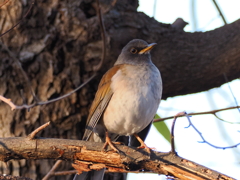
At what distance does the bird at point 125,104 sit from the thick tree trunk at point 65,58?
0.80 metres

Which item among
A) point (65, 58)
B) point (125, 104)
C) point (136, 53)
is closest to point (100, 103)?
point (125, 104)

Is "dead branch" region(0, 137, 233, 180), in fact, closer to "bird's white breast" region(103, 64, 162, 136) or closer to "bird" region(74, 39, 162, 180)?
"bird" region(74, 39, 162, 180)

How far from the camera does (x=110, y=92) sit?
4770mm

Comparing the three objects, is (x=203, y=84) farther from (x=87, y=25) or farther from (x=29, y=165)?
(x=29, y=165)

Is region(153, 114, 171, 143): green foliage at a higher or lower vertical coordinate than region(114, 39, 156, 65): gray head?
lower

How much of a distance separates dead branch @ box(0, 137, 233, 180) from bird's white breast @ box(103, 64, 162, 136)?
625mm

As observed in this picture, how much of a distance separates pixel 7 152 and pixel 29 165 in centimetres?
196

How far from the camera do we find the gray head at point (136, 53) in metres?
5.37

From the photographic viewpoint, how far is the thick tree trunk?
5551 mm

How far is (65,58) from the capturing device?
5.74 m

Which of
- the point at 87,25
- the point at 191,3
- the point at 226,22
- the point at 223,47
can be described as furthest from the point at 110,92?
the point at 226,22

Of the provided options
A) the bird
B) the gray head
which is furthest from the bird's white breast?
the gray head

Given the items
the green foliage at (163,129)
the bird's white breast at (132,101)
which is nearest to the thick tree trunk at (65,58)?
the green foliage at (163,129)

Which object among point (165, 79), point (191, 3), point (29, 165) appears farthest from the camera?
point (165, 79)
